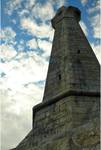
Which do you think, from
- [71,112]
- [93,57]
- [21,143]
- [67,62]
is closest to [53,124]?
[71,112]

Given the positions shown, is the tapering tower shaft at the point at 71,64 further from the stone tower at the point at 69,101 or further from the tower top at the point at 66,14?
the tower top at the point at 66,14

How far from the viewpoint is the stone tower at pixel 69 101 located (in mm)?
6762

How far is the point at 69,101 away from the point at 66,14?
4291 mm

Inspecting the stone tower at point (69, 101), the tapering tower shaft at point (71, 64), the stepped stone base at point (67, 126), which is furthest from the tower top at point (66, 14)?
the stepped stone base at point (67, 126)

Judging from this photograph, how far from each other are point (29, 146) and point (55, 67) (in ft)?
8.08

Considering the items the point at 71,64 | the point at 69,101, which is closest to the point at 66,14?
the point at 71,64

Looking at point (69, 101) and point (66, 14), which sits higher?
point (66, 14)

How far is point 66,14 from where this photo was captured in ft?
36.7

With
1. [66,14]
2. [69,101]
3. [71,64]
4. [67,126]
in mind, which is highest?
[66,14]

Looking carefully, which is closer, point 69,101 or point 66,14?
point 69,101

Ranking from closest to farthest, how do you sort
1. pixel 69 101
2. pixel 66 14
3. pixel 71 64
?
pixel 69 101, pixel 71 64, pixel 66 14

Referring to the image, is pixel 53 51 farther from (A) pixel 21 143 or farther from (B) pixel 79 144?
(B) pixel 79 144

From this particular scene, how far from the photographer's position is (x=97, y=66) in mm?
9180

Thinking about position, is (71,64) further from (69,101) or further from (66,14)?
(66,14)
